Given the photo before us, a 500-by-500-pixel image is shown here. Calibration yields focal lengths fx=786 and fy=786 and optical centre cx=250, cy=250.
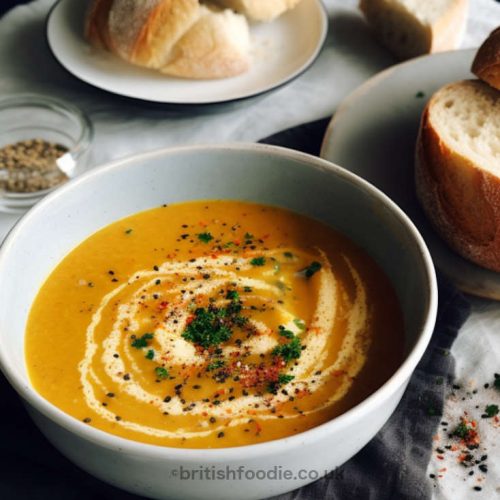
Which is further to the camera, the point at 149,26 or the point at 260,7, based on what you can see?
the point at 260,7

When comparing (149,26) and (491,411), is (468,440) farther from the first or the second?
(149,26)

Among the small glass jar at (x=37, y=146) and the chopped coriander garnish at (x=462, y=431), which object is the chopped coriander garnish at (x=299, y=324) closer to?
the chopped coriander garnish at (x=462, y=431)

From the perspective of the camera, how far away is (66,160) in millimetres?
2316

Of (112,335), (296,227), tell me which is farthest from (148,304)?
(296,227)

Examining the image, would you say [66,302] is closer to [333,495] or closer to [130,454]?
[130,454]

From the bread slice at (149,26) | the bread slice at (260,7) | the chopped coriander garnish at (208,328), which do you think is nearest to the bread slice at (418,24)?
the bread slice at (260,7)

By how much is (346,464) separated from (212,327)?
389mm

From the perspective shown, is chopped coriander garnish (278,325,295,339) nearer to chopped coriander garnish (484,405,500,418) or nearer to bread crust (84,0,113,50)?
chopped coriander garnish (484,405,500,418)

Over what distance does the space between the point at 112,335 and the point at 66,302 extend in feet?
0.52

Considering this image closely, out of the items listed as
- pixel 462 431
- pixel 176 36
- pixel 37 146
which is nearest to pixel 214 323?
pixel 462 431

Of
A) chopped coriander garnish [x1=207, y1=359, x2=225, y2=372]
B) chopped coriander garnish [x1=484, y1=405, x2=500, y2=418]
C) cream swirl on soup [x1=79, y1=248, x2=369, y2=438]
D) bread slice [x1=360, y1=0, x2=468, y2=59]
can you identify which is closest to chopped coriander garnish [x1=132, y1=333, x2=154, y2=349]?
cream swirl on soup [x1=79, y1=248, x2=369, y2=438]

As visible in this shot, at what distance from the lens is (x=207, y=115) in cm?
258

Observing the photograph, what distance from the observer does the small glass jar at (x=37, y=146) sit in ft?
7.40

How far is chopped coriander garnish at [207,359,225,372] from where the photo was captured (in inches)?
60.9
